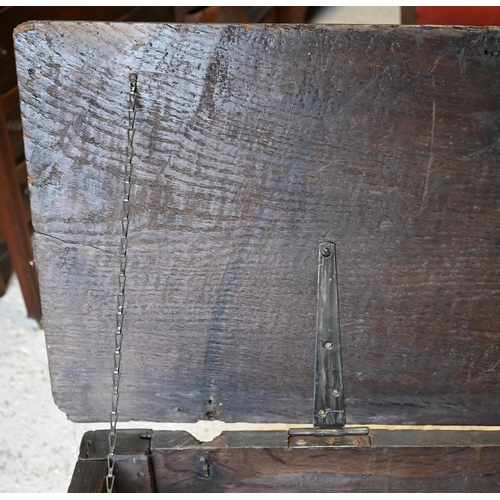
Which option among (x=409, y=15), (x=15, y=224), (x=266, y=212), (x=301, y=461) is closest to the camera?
(x=266, y=212)

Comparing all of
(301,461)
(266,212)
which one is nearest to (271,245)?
(266,212)

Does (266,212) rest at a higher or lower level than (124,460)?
higher

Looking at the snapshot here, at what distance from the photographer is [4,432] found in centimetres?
168

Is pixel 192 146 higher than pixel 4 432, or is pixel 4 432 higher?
pixel 192 146

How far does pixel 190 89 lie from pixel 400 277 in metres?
0.39

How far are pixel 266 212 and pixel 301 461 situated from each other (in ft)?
1.29

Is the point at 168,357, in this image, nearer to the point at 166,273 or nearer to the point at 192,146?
the point at 166,273

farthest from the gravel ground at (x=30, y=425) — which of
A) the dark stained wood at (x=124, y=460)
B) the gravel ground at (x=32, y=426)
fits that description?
the dark stained wood at (x=124, y=460)

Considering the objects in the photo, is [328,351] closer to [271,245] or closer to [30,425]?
[271,245]

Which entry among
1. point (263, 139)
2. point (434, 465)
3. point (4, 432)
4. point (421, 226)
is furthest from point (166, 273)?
point (4, 432)

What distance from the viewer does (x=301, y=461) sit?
1115mm

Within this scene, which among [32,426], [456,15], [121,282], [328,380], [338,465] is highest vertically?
[456,15]

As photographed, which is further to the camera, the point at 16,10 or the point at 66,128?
the point at 16,10

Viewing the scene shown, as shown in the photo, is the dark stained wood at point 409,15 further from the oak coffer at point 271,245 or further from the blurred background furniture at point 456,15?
the oak coffer at point 271,245
